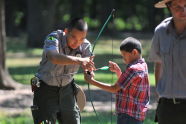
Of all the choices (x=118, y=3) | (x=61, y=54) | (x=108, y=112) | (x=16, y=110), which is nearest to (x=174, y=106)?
(x=61, y=54)

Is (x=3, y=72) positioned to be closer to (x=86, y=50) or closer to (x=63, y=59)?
(x=86, y=50)

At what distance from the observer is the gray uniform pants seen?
677 centimetres

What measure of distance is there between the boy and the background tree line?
9168 mm

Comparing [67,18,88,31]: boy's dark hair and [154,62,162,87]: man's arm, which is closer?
[154,62,162,87]: man's arm

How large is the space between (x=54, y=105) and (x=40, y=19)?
26004 millimetres

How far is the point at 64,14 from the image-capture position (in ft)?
224

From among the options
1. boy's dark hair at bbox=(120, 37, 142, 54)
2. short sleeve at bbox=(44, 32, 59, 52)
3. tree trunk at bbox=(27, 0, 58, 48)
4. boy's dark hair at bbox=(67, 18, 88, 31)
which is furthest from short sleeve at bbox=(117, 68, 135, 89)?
tree trunk at bbox=(27, 0, 58, 48)

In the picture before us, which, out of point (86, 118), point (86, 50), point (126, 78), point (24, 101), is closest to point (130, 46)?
point (126, 78)

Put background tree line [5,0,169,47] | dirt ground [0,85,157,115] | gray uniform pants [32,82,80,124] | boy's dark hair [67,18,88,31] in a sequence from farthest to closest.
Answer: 1. background tree line [5,0,169,47]
2. dirt ground [0,85,157,115]
3. gray uniform pants [32,82,80,124]
4. boy's dark hair [67,18,88,31]

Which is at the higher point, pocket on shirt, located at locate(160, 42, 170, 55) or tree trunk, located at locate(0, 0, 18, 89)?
pocket on shirt, located at locate(160, 42, 170, 55)

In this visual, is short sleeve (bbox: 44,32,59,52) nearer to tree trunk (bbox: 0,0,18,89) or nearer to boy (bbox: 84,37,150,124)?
boy (bbox: 84,37,150,124)

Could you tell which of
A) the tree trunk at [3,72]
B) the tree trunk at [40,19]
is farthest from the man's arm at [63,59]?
the tree trunk at [40,19]

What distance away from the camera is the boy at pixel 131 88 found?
20.5 feet

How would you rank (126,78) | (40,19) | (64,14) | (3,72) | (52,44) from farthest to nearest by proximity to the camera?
1. (64,14)
2. (40,19)
3. (3,72)
4. (52,44)
5. (126,78)
